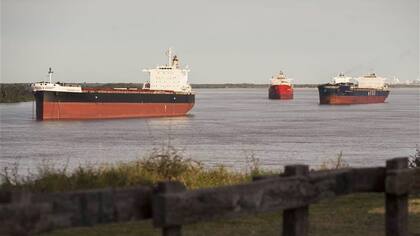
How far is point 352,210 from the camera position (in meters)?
10.6

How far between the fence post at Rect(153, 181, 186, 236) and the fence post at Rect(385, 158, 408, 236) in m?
2.06

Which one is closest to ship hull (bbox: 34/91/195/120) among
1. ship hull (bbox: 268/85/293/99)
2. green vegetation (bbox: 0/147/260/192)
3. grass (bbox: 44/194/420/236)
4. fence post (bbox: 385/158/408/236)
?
green vegetation (bbox: 0/147/260/192)

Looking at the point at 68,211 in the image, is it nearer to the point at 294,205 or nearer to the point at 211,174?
the point at 294,205

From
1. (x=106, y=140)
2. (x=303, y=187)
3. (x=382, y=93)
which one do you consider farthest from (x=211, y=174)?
(x=382, y=93)

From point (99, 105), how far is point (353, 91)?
6320 centimetres

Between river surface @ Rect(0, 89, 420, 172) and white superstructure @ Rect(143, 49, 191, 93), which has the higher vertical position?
white superstructure @ Rect(143, 49, 191, 93)

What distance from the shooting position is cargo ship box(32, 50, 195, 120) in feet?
244

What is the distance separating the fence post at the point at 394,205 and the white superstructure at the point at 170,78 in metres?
83.0

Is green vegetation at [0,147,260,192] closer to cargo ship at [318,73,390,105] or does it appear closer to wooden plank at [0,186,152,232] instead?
wooden plank at [0,186,152,232]

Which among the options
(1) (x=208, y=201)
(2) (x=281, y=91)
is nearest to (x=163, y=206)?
(1) (x=208, y=201)

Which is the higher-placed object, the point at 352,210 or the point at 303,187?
the point at 303,187

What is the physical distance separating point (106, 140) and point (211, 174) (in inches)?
1356

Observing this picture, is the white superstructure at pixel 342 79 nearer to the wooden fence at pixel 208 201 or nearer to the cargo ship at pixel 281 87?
the cargo ship at pixel 281 87

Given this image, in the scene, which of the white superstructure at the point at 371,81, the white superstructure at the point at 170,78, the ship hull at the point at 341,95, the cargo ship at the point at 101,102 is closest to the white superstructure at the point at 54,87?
the cargo ship at the point at 101,102
